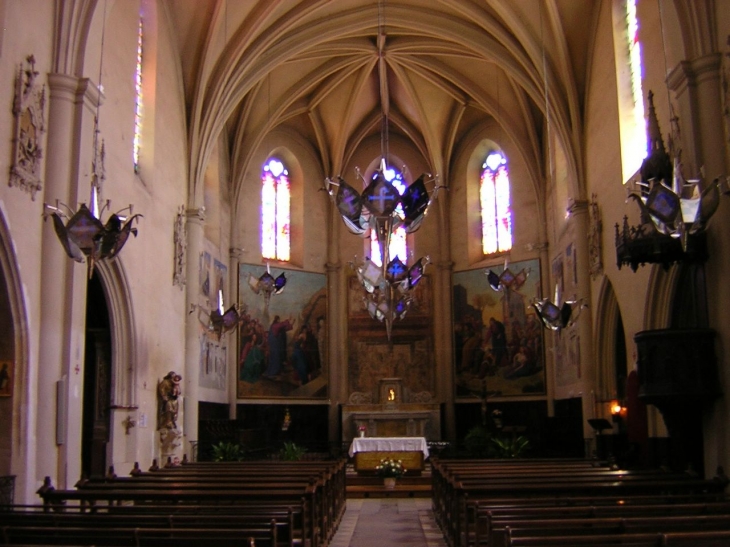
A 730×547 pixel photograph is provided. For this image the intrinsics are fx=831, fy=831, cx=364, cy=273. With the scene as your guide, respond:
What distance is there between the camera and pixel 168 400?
753 inches

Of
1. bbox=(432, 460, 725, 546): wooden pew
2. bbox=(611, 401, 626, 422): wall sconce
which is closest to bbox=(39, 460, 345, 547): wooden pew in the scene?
bbox=(432, 460, 725, 546): wooden pew

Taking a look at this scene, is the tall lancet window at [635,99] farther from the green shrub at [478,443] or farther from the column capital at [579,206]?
the green shrub at [478,443]

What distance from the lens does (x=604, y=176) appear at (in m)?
19.5

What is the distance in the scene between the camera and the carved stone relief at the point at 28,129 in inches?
465

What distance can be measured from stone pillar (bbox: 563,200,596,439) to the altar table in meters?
4.26

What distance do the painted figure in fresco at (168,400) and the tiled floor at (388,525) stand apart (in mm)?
4505

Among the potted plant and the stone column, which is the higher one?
the stone column

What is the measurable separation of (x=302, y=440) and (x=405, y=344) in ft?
16.0

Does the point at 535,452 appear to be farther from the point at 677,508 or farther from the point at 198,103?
the point at 677,508

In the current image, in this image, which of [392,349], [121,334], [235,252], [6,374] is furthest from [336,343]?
[6,374]

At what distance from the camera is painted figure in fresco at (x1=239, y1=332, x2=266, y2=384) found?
26.8 meters

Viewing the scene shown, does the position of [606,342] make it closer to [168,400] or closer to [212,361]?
[168,400]

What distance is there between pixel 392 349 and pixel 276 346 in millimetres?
4108

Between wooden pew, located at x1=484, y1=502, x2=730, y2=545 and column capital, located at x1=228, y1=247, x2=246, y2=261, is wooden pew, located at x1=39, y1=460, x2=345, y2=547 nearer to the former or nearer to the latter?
wooden pew, located at x1=484, y1=502, x2=730, y2=545
